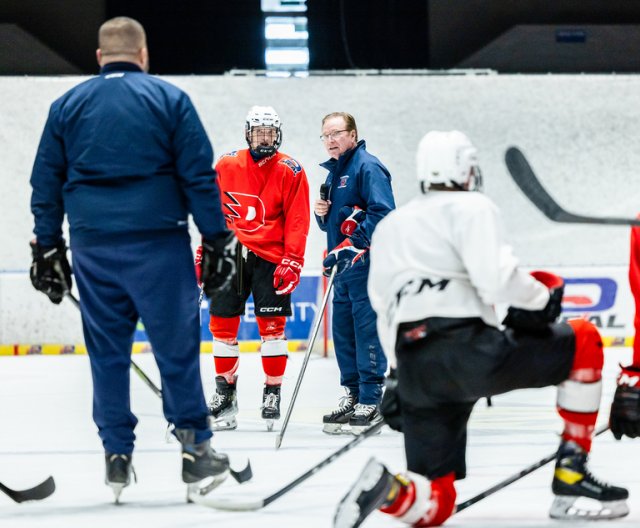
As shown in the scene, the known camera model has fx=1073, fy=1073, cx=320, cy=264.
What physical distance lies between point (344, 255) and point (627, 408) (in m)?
2.04

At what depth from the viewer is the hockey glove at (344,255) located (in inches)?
189

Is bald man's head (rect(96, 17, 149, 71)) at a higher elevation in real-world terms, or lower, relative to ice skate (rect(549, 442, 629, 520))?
higher

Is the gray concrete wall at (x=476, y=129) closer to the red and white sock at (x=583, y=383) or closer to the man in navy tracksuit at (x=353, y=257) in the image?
the man in navy tracksuit at (x=353, y=257)

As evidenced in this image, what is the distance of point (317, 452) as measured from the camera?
167 inches

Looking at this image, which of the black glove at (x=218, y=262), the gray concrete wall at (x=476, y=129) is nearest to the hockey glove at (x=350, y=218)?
the black glove at (x=218, y=262)

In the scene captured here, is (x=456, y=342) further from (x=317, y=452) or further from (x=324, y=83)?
(x=324, y=83)

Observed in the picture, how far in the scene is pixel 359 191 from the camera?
4.91 metres

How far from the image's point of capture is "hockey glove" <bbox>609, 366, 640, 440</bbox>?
2.94 meters

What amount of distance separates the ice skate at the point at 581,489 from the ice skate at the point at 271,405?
217 centimetres

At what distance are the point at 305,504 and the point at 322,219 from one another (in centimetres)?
211

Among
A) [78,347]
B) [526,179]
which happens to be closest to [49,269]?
[526,179]

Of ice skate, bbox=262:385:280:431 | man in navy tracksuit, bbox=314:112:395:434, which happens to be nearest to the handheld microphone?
man in navy tracksuit, bbox=314:112:395:434

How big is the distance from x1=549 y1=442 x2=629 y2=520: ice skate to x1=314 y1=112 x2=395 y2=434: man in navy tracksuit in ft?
6.12

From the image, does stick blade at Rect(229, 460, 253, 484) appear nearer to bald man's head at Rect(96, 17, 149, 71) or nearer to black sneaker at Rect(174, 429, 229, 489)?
black sneaker at Rect(174, 429, 229, 489)
